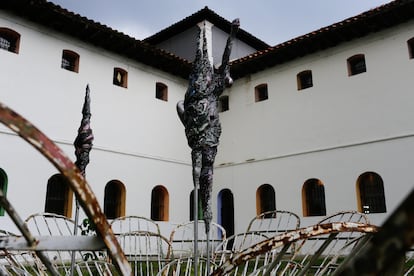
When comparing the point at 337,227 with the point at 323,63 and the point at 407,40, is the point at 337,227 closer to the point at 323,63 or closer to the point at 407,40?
the point at 407,40

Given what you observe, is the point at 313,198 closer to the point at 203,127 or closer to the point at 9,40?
the point at 9,40

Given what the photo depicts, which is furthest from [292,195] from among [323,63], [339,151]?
[323,63]

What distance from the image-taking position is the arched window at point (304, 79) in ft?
38.3

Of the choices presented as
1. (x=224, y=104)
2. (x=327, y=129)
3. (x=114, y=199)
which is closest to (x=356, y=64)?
(x=327, y=129)

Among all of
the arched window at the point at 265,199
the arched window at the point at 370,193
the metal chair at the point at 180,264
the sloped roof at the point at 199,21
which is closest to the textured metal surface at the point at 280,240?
the metal chair at the point at 180,264

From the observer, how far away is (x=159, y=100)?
1259 cm

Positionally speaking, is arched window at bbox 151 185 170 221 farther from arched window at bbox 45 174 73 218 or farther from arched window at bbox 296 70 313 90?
arched window at bbox 296 70 313 90

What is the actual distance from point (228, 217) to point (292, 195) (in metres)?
2.74

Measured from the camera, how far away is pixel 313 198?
35.9ft

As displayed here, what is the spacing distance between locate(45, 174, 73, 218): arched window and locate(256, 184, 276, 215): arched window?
5426 mm

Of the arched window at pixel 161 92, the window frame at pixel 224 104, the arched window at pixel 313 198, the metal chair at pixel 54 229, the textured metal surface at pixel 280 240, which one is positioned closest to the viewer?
the textured metal surface at pixel 280 240

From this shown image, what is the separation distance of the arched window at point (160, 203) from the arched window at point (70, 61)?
13.9ft

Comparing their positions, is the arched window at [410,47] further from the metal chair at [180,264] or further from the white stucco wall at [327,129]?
the metal chair at [180,264]

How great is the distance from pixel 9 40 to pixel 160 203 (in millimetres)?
6085
